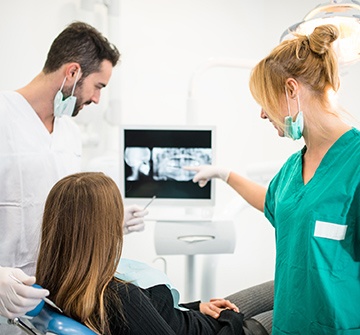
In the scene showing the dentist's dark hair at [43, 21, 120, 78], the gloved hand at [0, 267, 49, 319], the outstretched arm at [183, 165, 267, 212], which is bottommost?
the gloved hand at [0, 267, 49, 319]

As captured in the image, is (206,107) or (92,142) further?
(206,107)

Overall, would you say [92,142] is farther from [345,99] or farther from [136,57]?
[345,99]

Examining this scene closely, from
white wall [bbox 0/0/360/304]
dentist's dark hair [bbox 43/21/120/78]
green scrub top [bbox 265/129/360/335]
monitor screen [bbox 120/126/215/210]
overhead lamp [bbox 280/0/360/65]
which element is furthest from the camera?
white wall [bbox 0/0/360/304]

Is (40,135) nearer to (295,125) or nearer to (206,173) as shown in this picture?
(206,173)

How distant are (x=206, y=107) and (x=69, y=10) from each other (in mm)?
925

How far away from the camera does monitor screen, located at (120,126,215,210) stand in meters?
1.87

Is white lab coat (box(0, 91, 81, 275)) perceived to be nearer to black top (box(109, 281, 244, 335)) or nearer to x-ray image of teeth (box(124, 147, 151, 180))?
x-ray image of teeth (box(124, 147, 151, 180))

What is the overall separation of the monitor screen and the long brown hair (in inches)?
31.0

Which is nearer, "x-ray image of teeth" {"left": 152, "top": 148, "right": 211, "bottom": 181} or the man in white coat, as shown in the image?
the man in white coat

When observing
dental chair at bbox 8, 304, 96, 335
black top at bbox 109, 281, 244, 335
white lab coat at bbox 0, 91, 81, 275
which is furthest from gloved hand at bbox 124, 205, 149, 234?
dental chair at bbox 8, 304, 96, 335

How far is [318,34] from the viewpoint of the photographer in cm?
122

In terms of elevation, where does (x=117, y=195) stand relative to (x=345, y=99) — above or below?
below

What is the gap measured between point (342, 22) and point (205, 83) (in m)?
1.50

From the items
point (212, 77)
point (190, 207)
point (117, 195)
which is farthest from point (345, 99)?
point (117, 195)
